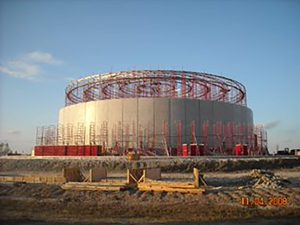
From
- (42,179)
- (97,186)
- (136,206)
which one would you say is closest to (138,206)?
(136,206)

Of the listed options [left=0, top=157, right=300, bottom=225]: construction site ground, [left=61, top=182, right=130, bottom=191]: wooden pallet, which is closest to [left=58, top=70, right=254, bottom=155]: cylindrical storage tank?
[left=61, top=182, right=130, bottom=191]: wooden pallet

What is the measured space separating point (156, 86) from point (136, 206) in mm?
30395

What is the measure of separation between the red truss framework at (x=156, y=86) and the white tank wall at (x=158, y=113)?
286 cm

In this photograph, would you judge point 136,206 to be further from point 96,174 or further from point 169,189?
point 96,174

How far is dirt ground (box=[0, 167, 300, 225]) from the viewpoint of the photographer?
10.6 meters

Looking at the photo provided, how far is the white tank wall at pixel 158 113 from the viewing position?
36.5 m

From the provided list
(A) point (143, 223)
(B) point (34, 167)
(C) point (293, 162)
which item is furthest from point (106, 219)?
(C) point (293, 162)

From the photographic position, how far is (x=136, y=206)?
1246 centimetres

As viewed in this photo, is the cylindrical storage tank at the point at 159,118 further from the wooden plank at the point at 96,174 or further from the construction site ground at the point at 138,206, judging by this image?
the construction site ground at the point at 138,206

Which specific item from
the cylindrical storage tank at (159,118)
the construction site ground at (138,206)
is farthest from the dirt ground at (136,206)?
the cylindrical storage tank at (159,118)

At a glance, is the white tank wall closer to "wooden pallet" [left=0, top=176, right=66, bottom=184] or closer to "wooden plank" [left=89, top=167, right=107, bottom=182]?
"wooden plank" [left=89, top=167, right=107, bottom=182]

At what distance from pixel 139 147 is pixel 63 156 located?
8.21 m

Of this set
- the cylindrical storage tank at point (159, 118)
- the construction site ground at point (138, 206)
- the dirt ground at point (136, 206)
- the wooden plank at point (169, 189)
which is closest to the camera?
the construction site ground at point (138, 206)

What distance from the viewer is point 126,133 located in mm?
36844
